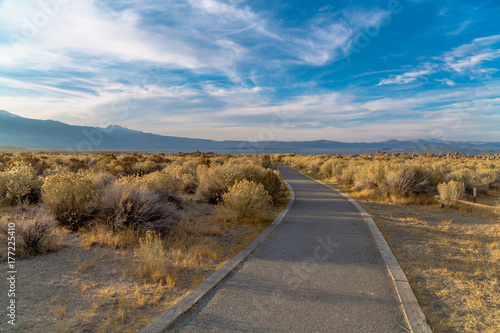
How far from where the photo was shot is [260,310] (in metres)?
3.28

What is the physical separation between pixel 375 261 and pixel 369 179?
31.4ft

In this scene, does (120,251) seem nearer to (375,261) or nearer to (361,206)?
(375,261)

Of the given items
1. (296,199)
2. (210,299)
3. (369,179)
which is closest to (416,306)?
(210,299)

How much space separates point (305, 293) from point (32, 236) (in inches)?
205

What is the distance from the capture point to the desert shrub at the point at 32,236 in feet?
16.3

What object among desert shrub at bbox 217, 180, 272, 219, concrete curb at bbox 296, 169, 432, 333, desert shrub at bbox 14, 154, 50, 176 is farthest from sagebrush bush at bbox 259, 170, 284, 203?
desert shrub at bbox 14, 154, 50, 176

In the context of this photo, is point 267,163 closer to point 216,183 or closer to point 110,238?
point 216,183

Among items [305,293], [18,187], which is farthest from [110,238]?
[18,187]

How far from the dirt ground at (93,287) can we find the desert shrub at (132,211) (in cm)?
67

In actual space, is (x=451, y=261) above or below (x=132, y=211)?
below

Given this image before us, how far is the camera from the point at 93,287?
3875 mm

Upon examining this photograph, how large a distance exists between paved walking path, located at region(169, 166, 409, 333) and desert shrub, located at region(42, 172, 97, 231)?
4451 mm

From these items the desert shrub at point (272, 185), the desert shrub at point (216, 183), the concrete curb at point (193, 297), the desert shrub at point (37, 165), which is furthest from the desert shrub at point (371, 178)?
the desert shrub at point (37, 165)

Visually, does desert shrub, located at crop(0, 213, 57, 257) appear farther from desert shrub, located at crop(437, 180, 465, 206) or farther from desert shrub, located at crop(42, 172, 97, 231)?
desert shrub, located at crop(437, 180, 465, 206)
